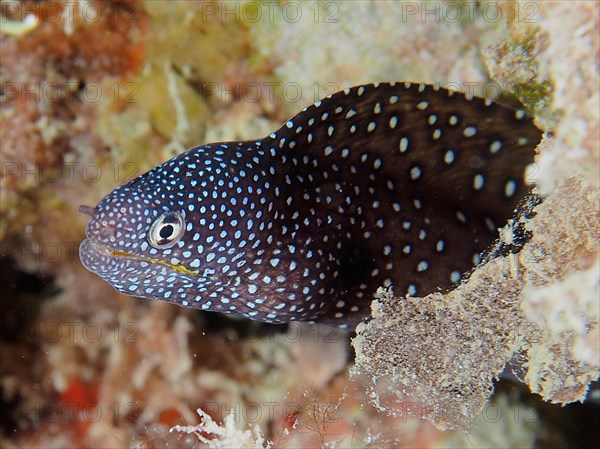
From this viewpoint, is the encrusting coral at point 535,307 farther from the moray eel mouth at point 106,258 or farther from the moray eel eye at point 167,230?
the moray eel mouth at point 106,258

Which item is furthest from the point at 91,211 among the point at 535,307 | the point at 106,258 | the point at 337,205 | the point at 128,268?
the point at 535,307

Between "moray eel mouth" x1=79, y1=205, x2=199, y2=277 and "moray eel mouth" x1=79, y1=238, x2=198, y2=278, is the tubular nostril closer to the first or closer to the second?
"moray eel mouth" x1=79, y1=205, x2=199, y2=277

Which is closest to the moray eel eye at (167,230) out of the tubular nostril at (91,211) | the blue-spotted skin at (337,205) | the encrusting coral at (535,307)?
the blue-spotted skin at (337,205)

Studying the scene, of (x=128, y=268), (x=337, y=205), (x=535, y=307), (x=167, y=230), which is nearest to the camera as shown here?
(x=535, y=307)

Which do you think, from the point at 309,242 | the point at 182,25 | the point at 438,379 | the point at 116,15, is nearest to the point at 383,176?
the point at 309,242

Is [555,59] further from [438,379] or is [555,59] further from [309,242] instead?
[309,242]

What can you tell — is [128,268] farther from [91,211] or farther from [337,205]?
[337,205]

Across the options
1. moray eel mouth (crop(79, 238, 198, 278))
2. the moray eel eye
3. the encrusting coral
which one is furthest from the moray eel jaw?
the encrusting coral
